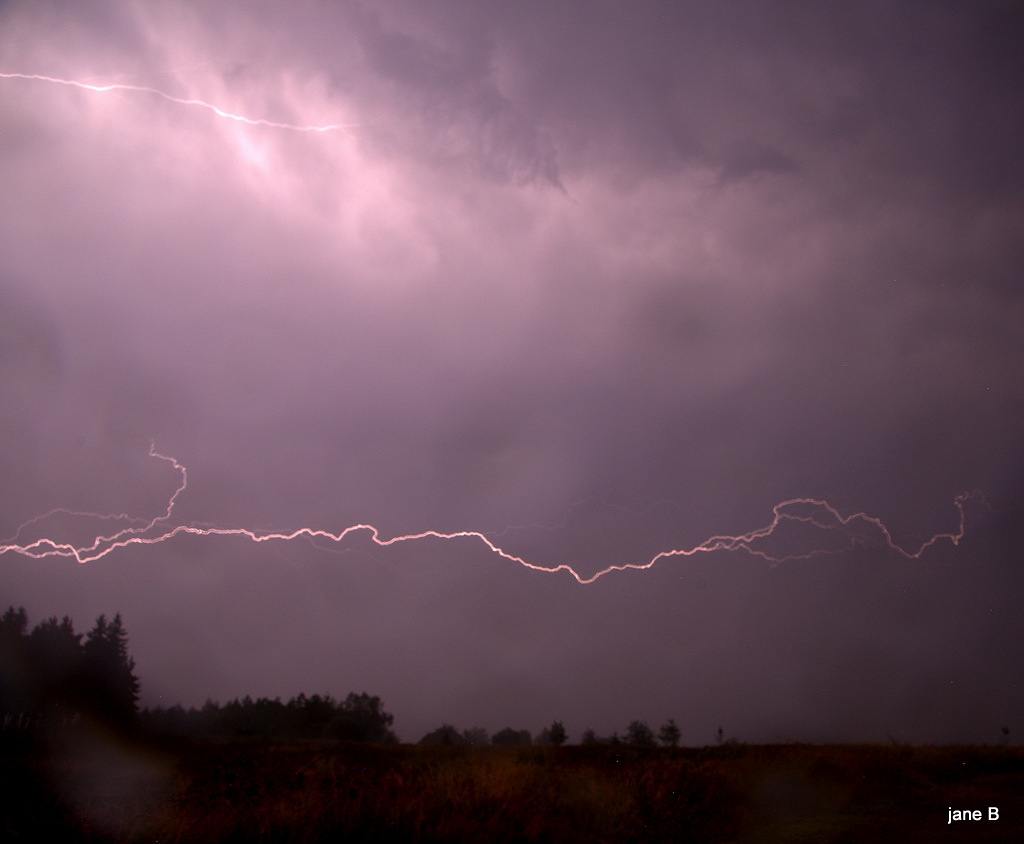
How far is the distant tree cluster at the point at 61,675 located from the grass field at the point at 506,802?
1601 centimetres

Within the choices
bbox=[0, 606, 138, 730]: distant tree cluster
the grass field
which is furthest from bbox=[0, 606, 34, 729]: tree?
the grass field

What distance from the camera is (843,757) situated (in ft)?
40.7

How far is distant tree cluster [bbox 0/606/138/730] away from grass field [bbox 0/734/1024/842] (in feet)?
52.5

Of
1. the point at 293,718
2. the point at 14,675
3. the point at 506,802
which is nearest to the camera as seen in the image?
the point at 506,802

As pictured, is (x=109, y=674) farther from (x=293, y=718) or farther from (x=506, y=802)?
(x=506, y=802)

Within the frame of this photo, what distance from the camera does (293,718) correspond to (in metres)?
32.4

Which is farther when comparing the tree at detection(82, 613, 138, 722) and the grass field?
the tree at detection(82, 613, 138, 722)

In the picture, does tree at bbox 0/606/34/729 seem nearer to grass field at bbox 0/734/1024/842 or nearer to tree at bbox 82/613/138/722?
tree at bbox 82/613/138/722

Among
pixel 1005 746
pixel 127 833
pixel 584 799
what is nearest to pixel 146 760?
pixel 127 833

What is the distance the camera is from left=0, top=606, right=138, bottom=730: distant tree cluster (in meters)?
23.0

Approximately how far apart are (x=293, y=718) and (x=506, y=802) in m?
31.5

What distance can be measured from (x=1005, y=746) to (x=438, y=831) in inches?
727

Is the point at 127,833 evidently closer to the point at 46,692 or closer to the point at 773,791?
the point at 773,791

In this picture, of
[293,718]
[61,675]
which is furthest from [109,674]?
[293,718]
